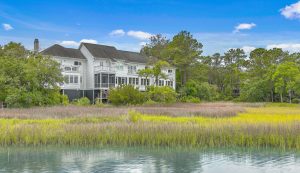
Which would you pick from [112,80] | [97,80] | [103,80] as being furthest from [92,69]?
[112,80]

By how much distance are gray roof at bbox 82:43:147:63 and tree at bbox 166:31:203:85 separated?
316 inches

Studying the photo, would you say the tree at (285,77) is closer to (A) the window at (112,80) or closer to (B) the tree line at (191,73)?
(B) the tree line at (191,73)

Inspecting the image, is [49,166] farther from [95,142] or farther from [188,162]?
[188,162]

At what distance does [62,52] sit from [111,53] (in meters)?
8.15

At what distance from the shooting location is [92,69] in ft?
180

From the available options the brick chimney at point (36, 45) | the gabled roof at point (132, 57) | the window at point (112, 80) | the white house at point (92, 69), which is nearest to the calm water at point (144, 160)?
the white house at point (92, 69)

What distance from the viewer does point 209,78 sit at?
85062 millimetres

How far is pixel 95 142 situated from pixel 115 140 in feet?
2.92

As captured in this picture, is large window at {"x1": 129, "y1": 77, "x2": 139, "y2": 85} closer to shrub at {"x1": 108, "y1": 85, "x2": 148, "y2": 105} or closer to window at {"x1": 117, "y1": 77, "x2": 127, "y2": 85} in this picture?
window at {"x1": 117, "y1": 77, "x2": 127, "y2": 85}

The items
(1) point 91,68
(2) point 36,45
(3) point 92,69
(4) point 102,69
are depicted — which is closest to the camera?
(4) point 102,69

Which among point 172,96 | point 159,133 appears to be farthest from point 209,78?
point 159,133

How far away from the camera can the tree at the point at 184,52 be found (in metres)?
70.1

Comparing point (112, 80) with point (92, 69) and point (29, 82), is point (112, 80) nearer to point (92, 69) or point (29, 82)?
point (92, 69)

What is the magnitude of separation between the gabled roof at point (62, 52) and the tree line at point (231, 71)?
11.2 metres
